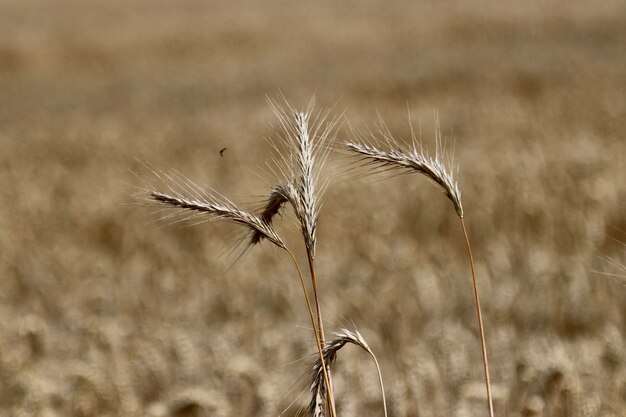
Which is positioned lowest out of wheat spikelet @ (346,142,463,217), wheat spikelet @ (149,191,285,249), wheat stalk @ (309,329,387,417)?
wheat stalk @ (309,329,387,417)

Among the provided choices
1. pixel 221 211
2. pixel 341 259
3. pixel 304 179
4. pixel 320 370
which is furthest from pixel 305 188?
pixel 341 259

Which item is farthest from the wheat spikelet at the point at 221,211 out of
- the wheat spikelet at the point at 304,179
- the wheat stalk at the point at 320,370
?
the wheat stalk at the point at 320,370

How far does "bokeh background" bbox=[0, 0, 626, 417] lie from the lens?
2928 mm

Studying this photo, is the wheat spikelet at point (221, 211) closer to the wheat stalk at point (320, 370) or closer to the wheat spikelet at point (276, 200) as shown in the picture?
the wheat spikelet at point (276, 200)

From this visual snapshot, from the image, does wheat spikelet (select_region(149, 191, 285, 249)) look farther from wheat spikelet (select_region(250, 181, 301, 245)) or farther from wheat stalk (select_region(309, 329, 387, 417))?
wheat stalk (select_region(309, 329, 387, 417))

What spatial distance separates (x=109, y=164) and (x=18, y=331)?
3714 millimetres

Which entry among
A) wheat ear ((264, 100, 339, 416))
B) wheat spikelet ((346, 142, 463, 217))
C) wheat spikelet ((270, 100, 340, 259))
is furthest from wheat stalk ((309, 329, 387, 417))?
wheat spikelet ((346, 142, 463, 217))

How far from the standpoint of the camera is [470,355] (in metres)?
3.28

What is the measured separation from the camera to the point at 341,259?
4.71m

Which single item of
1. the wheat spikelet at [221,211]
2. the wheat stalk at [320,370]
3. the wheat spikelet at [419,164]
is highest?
the wheat spikelet at [419,164]

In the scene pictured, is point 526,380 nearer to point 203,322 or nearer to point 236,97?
point 203,322

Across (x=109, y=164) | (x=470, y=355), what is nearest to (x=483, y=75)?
(x=109, y=164)

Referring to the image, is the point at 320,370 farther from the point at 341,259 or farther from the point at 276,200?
the point at 341,259

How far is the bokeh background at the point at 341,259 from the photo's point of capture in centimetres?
293
